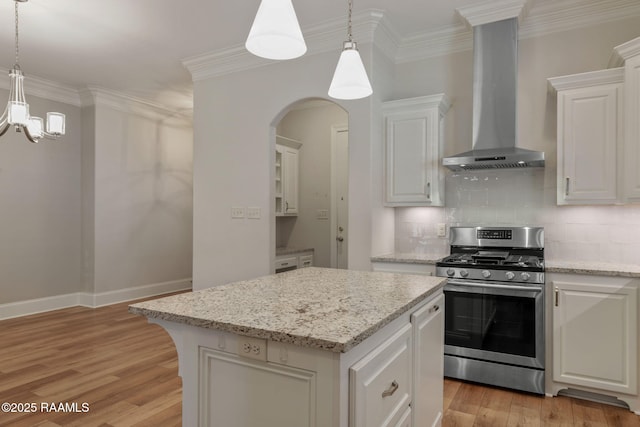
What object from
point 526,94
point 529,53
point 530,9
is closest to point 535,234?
point 526,94

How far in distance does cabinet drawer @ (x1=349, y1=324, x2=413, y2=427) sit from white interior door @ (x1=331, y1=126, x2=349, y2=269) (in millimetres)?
3679

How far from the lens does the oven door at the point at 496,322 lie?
2.86 metres

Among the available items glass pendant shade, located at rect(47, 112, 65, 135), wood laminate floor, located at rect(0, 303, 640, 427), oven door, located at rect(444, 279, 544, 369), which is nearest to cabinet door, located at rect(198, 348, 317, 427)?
wood laminate floor, located at rect(0, 303, 640, 427)

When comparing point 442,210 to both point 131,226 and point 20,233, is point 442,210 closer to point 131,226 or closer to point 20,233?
point 131,226

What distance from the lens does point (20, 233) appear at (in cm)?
492

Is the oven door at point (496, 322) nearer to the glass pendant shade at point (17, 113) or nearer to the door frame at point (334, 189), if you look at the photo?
the door frame at point (334, 189)

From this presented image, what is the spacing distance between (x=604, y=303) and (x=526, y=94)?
174 centimetres

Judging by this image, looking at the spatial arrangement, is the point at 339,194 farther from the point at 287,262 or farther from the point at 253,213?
the point at 253,213

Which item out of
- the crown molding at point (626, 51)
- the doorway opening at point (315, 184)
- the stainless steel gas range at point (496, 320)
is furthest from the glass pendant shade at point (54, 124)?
the crown molding at point (626, 51)

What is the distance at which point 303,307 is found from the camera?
1.55 m

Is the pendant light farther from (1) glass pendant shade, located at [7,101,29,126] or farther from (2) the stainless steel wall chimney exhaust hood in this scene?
(1) glass pendant shade, located at [7,101,29,126]

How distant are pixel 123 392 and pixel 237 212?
6.22 feet

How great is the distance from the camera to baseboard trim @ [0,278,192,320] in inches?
193

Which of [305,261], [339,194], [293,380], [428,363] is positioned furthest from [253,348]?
[339,194]
